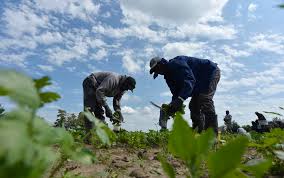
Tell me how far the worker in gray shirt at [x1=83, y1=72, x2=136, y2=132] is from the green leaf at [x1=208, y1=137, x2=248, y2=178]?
7.59m

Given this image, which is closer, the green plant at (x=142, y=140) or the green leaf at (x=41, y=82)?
the green leaf at (x=41, y=82)

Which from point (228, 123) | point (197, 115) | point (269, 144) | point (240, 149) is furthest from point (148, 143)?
point (228, 123)

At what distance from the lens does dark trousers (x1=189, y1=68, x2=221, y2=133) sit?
23.9ft

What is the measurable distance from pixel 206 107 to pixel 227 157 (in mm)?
6725

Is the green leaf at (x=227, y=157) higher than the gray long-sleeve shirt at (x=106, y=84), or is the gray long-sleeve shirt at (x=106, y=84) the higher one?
the gray long-sleeve shirt at (x=106, y=84)

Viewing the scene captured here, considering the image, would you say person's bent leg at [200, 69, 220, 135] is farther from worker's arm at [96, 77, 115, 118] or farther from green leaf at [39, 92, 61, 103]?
green leaf at [39, 92, 61, 103]

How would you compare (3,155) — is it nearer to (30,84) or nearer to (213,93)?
(30,84)

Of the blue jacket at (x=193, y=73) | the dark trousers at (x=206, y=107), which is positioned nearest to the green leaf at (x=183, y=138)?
the blue jacket at (x=193, y=73)

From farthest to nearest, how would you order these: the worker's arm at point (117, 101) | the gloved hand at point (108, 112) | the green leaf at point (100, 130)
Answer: the worker's arm at point (117, 101) → the gloved hand at point (108, 112) → the green leaf at point (100, 130)

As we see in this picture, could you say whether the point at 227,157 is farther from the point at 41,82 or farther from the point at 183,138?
the point at 41,82

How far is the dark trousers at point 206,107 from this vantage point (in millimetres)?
7273

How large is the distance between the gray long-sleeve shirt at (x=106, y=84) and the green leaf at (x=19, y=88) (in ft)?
25.8

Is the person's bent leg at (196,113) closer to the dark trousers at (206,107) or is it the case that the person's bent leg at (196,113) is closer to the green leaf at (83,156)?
the dark trousers at (206,107)

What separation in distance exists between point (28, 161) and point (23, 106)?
0.09 metres
